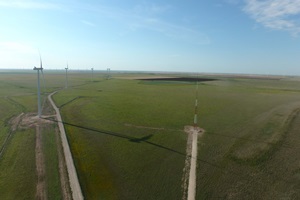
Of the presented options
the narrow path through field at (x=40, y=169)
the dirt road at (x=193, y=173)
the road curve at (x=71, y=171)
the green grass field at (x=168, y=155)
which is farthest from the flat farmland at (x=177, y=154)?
the narrow path through field at (x=40, y=169)

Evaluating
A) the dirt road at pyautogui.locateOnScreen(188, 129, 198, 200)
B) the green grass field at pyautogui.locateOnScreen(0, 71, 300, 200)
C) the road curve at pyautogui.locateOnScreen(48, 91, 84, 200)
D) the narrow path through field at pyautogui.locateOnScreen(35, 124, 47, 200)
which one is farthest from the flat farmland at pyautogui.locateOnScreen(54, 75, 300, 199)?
the narrow path through field at pyautogui.locateOnScreen(35, 124, 47, 200)

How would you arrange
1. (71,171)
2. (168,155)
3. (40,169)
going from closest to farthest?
(71,171) < (40,169) < (168,155)

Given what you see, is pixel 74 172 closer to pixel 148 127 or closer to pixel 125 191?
pixel 125 191

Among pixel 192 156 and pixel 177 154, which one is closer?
pixel 192 156

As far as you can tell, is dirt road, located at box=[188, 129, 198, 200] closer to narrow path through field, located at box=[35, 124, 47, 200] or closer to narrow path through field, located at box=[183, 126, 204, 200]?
narrow path through field, located at box=[183, 126, 204, 200]

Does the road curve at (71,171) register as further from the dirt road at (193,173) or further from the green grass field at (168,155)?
→ the dirt road at (193,173)

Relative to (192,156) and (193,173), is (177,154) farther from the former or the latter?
(193,173)

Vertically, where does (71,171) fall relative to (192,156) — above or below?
below

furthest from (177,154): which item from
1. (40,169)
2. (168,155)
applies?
(40,169)

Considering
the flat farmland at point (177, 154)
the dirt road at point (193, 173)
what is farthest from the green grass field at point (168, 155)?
the dirt road at point (193, 173)

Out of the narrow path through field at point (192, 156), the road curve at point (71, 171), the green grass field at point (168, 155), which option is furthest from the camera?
the green grass field at point (168, 155)

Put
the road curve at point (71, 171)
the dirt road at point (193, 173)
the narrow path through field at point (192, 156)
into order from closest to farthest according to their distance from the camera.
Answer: the road curve at point (71, 171) → the dirt road at point (193, 173) → the narrow path through field at point (192, 156)

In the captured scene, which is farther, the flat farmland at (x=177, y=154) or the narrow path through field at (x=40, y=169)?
the flat farmland at (x=177, y=154)

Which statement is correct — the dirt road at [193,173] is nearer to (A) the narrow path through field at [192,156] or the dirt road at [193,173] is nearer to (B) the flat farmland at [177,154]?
(A) the narrow path through field at [192,156]
